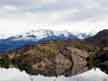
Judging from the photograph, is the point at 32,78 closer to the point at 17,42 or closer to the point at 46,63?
the point at 46,63

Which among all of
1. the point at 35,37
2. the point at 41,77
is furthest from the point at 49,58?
the point at 35,37

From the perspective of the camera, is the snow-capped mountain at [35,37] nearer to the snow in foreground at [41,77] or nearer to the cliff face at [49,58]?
the cliff face at [49,58]

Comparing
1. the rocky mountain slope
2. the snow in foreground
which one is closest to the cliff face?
the rocky mountain slope

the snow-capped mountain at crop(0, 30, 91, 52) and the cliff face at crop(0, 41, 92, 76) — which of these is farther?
the cliff face at crop(0, 41, 92, 76)

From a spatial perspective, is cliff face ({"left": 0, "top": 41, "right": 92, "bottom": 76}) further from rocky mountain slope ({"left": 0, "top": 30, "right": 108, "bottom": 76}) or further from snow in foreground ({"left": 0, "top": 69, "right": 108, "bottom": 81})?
snow in foreground ({"left": 0, "top": 69, "right": 108, "bottom": 81})

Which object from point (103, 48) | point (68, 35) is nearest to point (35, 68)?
point (68, 35)
